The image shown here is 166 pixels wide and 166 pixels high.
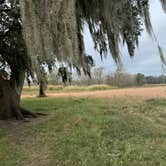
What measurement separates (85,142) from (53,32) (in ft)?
7.53

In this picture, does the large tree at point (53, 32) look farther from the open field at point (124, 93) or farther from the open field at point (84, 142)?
the open field at point (124, 93)

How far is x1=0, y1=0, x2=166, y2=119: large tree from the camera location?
16.1 feet

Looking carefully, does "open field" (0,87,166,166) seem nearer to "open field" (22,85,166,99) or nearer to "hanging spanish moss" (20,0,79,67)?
"hanging spanish moss" (20,0,79,67)

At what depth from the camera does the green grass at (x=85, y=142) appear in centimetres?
539

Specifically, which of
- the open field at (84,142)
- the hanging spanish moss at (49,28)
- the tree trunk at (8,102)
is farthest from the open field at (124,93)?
the hanging spanish moss at (49,28)

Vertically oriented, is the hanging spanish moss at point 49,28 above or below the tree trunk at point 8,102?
above

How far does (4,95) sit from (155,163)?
5.33 m

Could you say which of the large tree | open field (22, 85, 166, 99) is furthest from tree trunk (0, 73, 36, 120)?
open field (22, 85, 166, 99)

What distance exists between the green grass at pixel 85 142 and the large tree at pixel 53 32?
129 centimetres

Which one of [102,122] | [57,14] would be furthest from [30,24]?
[102,122]

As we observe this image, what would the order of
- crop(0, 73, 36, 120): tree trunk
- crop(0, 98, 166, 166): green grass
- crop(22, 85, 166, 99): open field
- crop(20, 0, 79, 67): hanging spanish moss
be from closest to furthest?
crop(20, 0, 79, 67): hanging spanish moss
crop(0, 98, 166, 166): green grass
crop(0, 73, 36, 120): tree trunk
crop(22, 85, 166, 99): open field

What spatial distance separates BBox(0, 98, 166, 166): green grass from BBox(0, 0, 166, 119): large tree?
129cm

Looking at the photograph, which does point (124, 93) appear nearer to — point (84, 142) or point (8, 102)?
point (8, 102)

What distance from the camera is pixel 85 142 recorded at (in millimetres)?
6312
